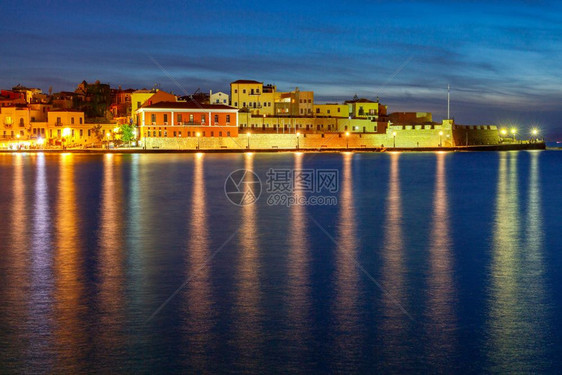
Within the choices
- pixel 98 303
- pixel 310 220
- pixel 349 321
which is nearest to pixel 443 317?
pixel 349 321

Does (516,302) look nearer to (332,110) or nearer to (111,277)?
(111,277)

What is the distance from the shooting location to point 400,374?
4.25 metres

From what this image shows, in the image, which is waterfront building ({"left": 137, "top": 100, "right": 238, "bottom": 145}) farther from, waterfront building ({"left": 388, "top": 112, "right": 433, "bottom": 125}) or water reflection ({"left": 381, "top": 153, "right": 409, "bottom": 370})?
water reflection ({"left": 381, "top": 153, "right": 409, "bottom": 370})

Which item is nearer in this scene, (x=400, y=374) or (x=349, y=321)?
(x=400, y=374)

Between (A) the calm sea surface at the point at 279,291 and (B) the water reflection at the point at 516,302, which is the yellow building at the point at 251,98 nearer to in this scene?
(A) the calm sea surface at the point at 279,291

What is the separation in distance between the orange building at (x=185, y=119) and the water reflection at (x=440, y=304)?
3740cm

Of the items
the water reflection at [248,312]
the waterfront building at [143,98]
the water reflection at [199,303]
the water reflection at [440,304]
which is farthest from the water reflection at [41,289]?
the waterfront building at [143,98]

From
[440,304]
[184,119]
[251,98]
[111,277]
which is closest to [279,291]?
[440,304]

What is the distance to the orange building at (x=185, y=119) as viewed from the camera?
1795 inches

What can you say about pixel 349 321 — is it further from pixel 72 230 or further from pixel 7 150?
pixel 7 150

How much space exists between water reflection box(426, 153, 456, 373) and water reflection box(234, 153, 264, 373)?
3.98 ft

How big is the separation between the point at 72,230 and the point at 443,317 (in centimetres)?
664

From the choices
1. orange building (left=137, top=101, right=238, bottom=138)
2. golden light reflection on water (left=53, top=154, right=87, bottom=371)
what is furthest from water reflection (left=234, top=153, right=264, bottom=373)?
orange building (left=137, top=101, right=238, bottom=138)

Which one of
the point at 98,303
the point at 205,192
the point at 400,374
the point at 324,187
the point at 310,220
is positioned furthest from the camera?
the point at 324,187
